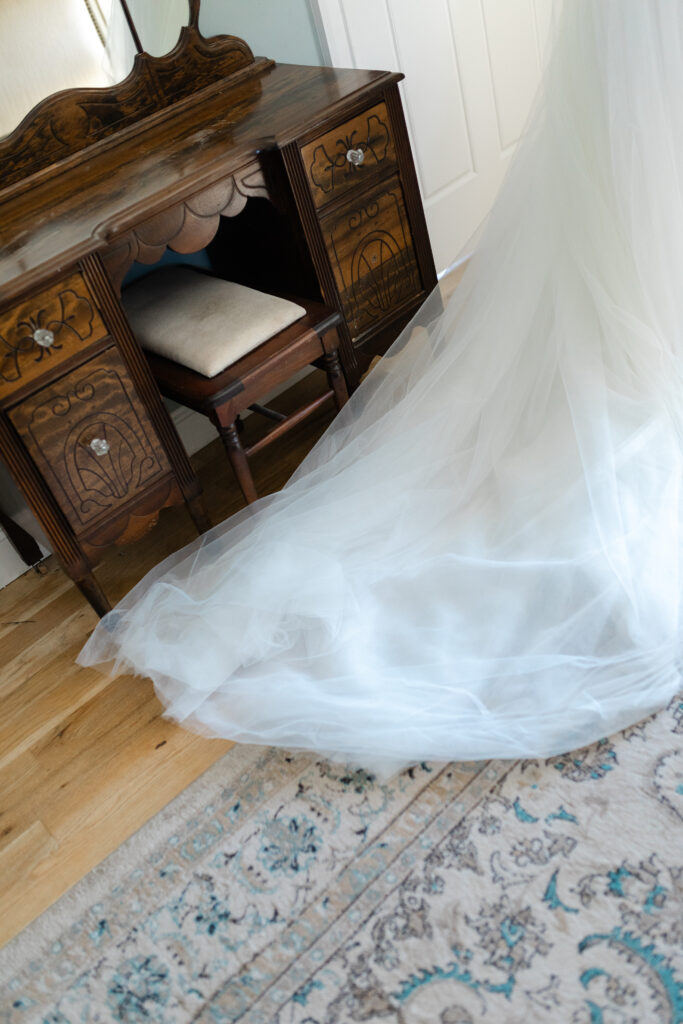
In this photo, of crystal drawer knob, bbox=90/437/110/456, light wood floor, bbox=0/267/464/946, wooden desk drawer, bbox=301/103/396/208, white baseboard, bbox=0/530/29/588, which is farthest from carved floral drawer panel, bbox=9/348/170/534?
wooden desk drawer, bbox=301/103/396/208

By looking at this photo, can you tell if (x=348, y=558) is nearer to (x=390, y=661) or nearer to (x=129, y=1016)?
(x=390, y=661)

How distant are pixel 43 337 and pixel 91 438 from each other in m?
0.23

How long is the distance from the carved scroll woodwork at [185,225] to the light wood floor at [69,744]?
591 mm

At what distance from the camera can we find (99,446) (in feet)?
5.86

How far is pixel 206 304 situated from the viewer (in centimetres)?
201

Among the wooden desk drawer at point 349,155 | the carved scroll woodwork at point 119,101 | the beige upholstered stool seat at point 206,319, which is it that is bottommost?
the beige upholstered stool seat at point 206,319

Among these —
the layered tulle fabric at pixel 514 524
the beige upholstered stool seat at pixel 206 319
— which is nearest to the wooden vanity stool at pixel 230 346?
the beige upholstered stool seat at pixel 206 319

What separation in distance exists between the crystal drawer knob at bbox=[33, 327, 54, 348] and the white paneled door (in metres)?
1.30

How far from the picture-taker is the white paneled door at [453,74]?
2473mm

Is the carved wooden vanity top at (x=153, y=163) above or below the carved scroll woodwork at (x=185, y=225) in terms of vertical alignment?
above

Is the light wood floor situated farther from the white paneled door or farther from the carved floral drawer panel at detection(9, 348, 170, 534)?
the white paneled door

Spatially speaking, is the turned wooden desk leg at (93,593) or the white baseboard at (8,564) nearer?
the turned wooden desk leg at (93,593)

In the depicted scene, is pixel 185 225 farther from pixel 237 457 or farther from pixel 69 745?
pixel 69 745

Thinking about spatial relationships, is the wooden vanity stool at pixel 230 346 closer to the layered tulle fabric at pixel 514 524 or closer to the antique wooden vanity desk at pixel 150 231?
the antique wooden vanity desk at pixel 150 231
